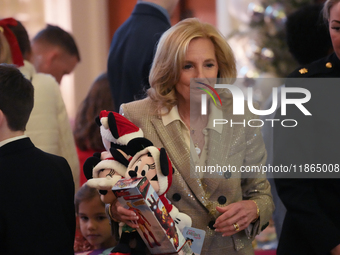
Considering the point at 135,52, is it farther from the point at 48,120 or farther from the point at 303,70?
the point at 303,70

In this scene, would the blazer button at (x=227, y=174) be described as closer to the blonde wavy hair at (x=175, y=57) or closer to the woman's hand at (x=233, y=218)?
the woman's hand at (x=233, y=218)

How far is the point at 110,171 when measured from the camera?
1360 millimetres

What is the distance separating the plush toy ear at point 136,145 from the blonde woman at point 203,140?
0.76 feet

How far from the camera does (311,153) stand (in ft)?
5.33

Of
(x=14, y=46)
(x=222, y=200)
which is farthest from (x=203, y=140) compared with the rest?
(x=14, y=46)

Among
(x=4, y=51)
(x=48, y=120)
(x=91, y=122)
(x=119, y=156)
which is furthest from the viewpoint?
(x=91, y=122)

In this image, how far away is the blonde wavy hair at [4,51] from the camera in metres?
1.96

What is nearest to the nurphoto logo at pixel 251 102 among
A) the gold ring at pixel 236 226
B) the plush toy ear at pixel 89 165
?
the gold ring at pixel 236 226

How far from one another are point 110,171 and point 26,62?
1023 mm

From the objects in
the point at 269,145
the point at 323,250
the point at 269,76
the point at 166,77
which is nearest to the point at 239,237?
the point at 323,250

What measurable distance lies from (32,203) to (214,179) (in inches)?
25.9

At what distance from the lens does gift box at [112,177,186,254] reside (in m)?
1.19

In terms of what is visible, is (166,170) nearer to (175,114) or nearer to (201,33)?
(175,114)

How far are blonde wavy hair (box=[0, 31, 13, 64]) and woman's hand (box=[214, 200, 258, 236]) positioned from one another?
122cm
